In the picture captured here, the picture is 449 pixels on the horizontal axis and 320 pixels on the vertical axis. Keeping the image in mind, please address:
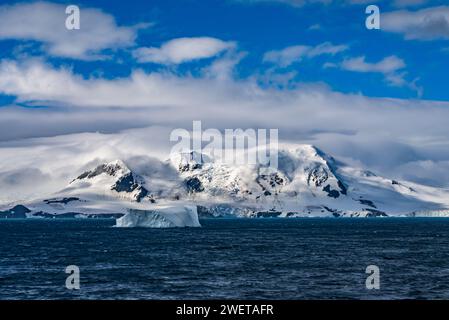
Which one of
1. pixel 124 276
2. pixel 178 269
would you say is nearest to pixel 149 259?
pixel 178 269

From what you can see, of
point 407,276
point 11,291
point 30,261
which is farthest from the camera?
point 30,261

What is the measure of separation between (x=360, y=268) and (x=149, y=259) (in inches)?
1321

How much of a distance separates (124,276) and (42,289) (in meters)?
12.7

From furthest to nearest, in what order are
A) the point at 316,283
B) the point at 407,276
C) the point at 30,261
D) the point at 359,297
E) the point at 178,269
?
1. the point at 30,261
2. the point at 178,269
3. the point at 407,276
4. the point at 316,283
5. the point at 359,297

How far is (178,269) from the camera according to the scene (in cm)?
8081

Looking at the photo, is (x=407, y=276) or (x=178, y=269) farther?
(x=178, y=269)

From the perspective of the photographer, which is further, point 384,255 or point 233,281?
point 384,255

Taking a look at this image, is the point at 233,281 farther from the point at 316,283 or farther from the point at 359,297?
the point at 359,297

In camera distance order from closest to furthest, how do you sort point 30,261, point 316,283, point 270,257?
point 316,283, point 30,261, point 270,257

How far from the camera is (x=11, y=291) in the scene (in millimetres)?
60031

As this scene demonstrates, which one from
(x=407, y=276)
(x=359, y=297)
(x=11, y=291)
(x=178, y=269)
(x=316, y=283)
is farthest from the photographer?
(x=178, y=269)

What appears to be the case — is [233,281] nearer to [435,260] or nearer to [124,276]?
[124,276]

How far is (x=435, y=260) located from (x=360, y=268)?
61.3 feet

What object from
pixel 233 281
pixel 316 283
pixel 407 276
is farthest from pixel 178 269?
pixel 407 276
